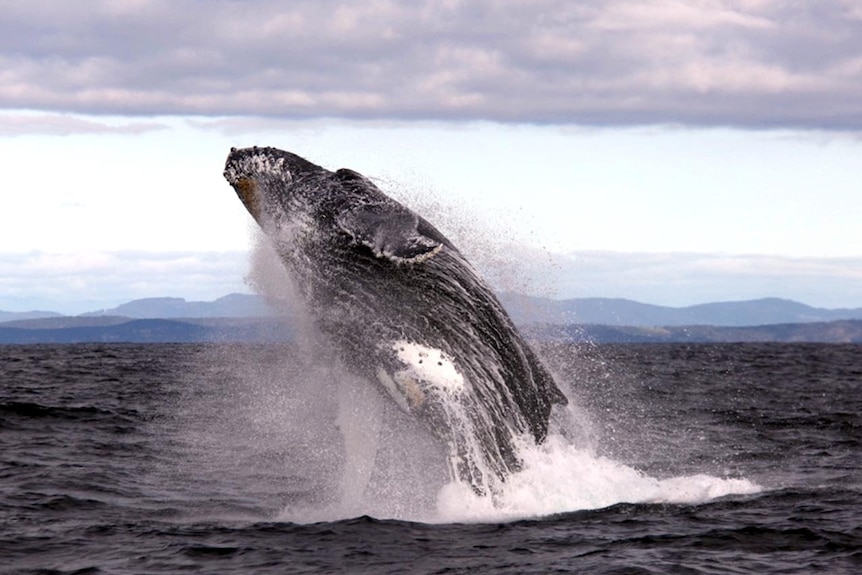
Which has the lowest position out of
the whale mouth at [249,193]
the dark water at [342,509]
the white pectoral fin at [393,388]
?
the dark water at [342,509]

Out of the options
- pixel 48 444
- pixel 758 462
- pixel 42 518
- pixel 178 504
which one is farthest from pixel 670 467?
pixel 48 444

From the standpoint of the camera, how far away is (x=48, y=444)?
1962cm

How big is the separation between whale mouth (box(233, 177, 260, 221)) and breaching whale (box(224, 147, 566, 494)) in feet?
0.07

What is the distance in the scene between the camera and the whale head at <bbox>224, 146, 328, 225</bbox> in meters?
12.8

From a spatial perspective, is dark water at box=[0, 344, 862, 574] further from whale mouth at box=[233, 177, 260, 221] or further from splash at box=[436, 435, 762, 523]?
whale mouth at box=[233, 177, 260, 221]

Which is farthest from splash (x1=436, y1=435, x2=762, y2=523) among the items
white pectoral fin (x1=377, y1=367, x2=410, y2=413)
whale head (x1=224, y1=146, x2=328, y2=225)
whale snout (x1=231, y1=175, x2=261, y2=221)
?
whale snout (x1=231, y1=175, x2=261, y2=221)

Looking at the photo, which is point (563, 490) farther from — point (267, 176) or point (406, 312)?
point (267, 176)

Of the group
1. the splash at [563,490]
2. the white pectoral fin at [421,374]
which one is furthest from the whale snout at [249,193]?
the splash at [563,490]

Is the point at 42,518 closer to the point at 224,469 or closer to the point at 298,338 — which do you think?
the point at 298,338

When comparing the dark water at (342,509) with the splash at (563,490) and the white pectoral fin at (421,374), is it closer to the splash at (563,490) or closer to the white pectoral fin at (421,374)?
the splash at (563,490)

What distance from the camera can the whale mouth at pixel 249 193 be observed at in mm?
13031

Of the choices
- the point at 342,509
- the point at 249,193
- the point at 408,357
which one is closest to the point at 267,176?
the point at 249,193

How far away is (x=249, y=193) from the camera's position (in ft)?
42.9

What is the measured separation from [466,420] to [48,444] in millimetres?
9978
